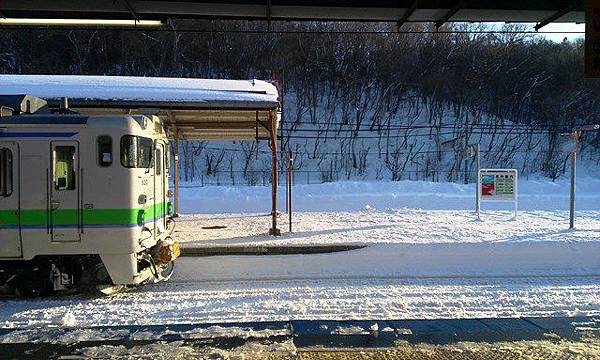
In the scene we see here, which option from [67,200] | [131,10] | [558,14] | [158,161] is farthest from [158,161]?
[558,14]

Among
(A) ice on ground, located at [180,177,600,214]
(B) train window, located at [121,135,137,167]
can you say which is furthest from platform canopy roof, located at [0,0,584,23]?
(A) ice on ground, located at [180,177,600,214]

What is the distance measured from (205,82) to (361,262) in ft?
20.2

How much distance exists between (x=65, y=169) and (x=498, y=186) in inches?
556

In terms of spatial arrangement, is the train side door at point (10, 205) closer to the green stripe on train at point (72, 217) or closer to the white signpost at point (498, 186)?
the green stripe on train at point (72, 217)

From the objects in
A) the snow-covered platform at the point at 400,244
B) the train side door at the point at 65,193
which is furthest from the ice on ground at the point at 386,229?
the train side door at the point at 65,193

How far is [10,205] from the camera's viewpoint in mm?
7477

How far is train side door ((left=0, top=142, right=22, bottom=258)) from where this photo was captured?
293 inches

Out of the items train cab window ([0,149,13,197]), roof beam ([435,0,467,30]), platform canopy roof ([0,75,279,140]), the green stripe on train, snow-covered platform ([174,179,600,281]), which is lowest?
snow-covered platform ([174,179,600,281])

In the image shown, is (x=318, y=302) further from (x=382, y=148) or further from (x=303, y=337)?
(x=382, y=148)

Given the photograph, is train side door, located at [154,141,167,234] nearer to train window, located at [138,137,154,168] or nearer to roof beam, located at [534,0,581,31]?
train window, located at [138,137,154,168]

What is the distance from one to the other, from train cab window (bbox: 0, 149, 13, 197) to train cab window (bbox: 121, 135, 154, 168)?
5.62ft

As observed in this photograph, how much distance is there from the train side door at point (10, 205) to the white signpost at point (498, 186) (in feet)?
46.1

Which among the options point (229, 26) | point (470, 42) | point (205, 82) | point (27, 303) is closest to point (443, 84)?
point (470, 42)

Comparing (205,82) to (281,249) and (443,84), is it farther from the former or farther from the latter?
(443,84)
